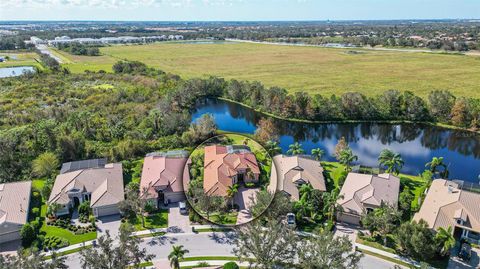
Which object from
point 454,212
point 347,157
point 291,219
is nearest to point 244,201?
point 291,219

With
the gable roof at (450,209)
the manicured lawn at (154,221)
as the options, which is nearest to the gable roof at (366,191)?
the gable roof at (450,209)

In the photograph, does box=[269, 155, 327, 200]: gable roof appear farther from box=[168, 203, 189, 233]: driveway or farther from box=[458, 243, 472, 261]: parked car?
box=[458, 243, 472, 261]: parked car

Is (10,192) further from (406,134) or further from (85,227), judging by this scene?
(406,134)

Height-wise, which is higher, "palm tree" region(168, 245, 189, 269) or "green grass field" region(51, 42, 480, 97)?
"green grass field" region(51, 42, 480, 97)

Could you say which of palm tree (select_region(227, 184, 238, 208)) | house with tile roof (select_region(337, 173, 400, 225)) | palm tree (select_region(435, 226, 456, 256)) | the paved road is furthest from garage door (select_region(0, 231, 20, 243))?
palm tree (select_region(435, 226, 456, 256))

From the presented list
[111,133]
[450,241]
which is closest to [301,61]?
[111,133]
